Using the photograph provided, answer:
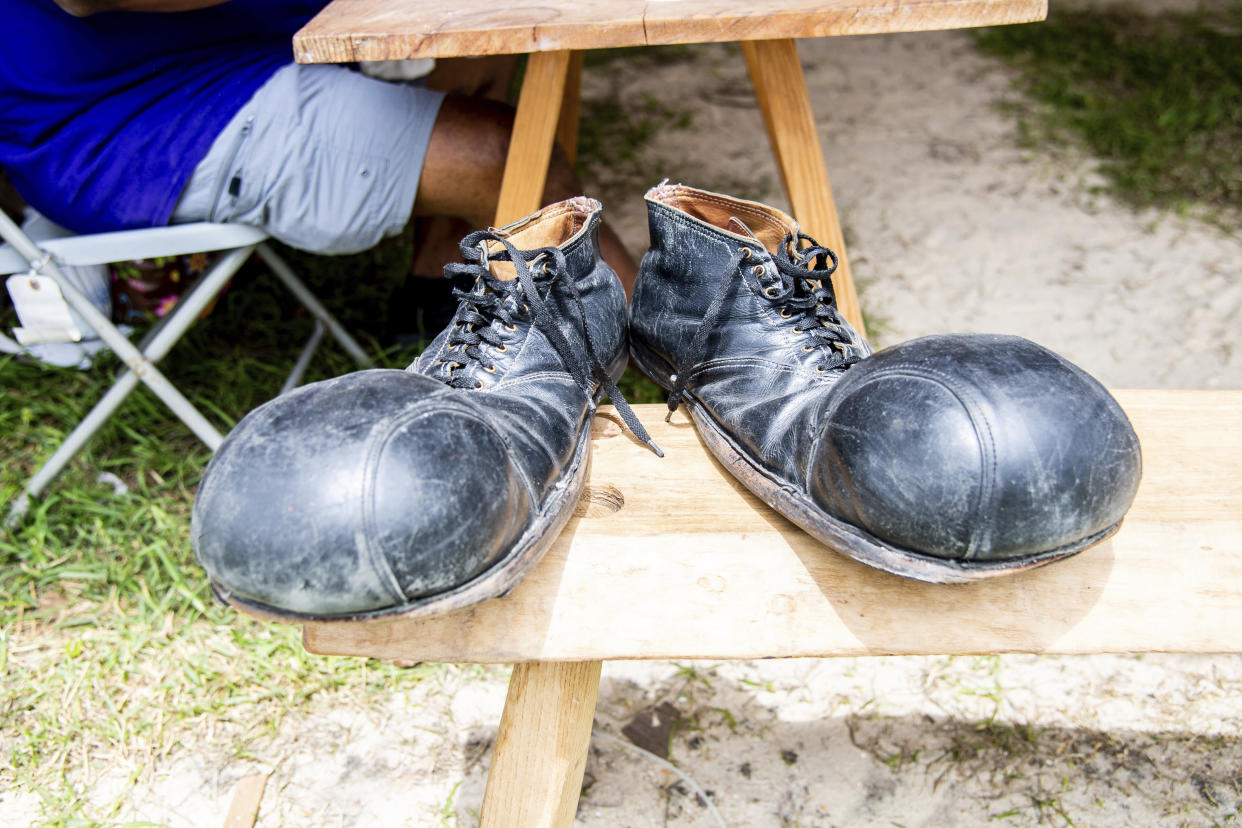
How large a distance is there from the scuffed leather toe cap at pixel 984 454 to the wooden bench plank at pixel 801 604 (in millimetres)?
161

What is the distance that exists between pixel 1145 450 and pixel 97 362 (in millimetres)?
2622

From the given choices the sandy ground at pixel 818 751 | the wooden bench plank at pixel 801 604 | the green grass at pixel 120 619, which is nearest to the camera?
the wooden bench plank at pixel 801 604

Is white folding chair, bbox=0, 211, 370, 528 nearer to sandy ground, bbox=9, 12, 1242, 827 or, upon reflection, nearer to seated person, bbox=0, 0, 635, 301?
seated person, bbox=0, 0, 635, 301

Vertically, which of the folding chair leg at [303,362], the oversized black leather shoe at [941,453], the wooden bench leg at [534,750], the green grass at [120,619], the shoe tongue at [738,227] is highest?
the shoe tongue at [738,227]

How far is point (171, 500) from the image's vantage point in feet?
7.25

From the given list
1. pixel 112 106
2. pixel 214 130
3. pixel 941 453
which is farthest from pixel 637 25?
pixel 112 106

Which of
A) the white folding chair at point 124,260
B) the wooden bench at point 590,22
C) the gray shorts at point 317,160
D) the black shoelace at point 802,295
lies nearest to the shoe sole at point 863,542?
the black shoelace at point 802,295

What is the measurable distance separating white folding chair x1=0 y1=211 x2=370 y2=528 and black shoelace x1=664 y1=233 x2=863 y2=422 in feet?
3.66

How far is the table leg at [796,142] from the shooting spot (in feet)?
5.67

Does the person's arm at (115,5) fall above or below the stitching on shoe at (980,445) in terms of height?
above

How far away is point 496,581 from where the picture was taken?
0.98 meters

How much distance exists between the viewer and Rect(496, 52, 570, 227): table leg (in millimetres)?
1726

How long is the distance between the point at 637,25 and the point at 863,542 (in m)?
0.85

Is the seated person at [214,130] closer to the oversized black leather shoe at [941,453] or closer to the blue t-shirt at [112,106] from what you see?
the blue t-shirt at [112,106]
